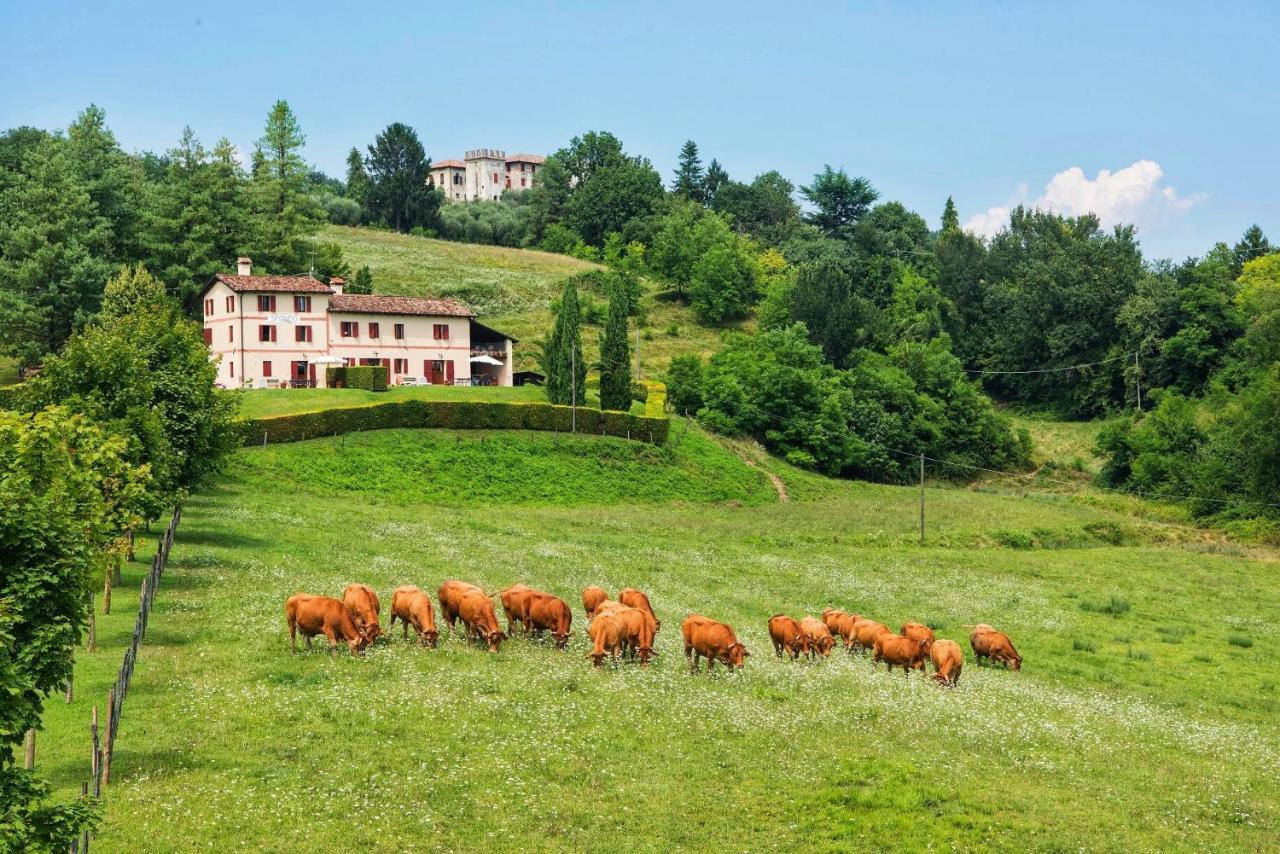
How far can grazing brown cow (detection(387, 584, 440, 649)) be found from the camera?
1234 inches

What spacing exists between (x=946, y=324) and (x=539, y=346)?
52655 mm

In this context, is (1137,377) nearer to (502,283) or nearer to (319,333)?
(502,283)

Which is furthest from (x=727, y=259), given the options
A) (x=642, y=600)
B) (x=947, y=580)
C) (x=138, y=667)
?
(x=138, y=667)

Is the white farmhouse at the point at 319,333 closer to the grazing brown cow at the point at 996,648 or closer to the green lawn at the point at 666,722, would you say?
the green lawn at the point at 666,722

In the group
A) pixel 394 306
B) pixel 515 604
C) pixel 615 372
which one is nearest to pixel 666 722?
pixel 515 604

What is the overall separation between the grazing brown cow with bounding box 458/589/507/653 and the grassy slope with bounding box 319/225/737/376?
76411mm

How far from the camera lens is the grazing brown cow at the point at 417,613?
1234 inches

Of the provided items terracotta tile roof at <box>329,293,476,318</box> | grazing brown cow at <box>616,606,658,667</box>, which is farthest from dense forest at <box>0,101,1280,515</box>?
grazing brown cow at <box>616,606,658,667</box>

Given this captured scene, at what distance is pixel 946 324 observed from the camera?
142250 millimetres

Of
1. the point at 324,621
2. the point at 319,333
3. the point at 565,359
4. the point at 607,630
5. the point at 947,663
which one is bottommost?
the point at 947,663

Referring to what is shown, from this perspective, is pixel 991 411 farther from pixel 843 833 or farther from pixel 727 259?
pixel 843 833

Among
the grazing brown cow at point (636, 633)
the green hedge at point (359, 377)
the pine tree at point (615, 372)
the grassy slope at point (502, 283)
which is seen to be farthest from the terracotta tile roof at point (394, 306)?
the grazing brown cow at point (636, 633)

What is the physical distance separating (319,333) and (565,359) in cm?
2029

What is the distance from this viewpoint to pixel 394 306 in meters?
95.6
